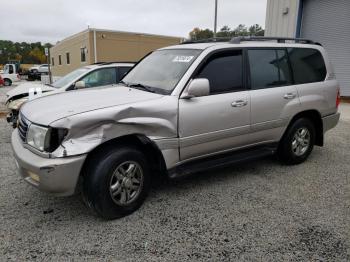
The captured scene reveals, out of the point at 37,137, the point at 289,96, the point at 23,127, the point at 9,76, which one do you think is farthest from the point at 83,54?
the point at 37,137

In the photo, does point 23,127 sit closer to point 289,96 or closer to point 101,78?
point 289,96

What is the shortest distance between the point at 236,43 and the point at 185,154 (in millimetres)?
1703

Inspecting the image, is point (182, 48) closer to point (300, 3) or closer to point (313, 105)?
point (313, 105)

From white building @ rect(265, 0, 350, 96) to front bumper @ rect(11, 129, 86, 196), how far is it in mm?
12228

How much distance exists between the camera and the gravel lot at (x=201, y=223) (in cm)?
284

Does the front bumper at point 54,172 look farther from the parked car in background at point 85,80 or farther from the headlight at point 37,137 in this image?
the parked car in background at point 85,80

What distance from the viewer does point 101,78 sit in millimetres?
7270

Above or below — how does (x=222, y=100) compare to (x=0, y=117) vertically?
above

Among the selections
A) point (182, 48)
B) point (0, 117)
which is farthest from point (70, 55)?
point (182, 48)

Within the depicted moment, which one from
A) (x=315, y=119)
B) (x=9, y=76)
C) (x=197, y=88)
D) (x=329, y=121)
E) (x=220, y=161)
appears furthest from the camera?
(x=9, y=76)

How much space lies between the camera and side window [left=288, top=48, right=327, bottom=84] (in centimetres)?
479

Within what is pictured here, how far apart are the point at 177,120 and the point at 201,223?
1.14 meters

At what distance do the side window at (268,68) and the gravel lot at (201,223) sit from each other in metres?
1.37

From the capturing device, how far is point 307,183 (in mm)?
4387
